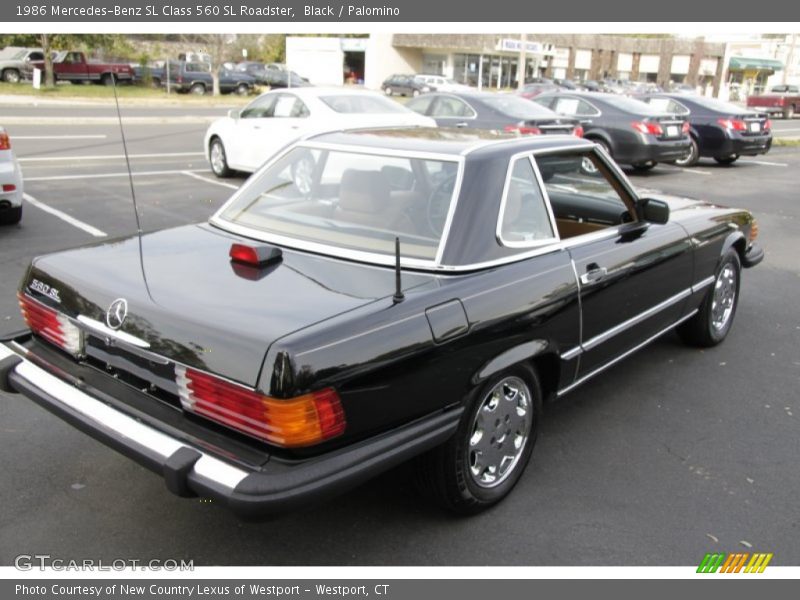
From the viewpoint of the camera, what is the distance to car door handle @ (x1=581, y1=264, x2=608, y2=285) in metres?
3.73

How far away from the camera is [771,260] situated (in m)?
8.38

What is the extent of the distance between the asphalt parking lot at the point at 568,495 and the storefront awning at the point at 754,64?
7646 cm

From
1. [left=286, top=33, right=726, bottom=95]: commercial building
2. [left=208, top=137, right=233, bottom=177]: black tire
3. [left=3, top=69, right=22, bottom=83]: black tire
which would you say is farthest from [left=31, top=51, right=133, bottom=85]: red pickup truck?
[left=208, top=137, right=233, bottom=177]: black tire

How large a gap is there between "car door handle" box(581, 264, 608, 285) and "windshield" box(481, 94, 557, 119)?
32.2 ft

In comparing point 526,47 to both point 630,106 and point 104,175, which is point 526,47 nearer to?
point 630,106

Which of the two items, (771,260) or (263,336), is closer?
(263,336)

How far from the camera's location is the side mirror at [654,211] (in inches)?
166

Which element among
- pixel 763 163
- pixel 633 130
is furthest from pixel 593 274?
pixel 763 163

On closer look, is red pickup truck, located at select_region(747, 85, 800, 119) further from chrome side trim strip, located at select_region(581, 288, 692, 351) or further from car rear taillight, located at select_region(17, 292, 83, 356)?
car rear taillight, located at select_region(17, 292, 83, 356)

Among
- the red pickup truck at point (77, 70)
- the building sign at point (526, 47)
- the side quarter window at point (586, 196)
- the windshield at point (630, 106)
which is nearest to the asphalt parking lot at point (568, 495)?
the side quarter window at point (586, 196)

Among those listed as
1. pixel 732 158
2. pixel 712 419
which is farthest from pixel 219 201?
pixel 732 158

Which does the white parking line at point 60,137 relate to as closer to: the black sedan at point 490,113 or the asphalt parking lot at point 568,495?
the black sedan at point 490,113

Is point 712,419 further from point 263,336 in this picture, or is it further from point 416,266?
point 263,336

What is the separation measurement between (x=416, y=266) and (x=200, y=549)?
1459 mm
